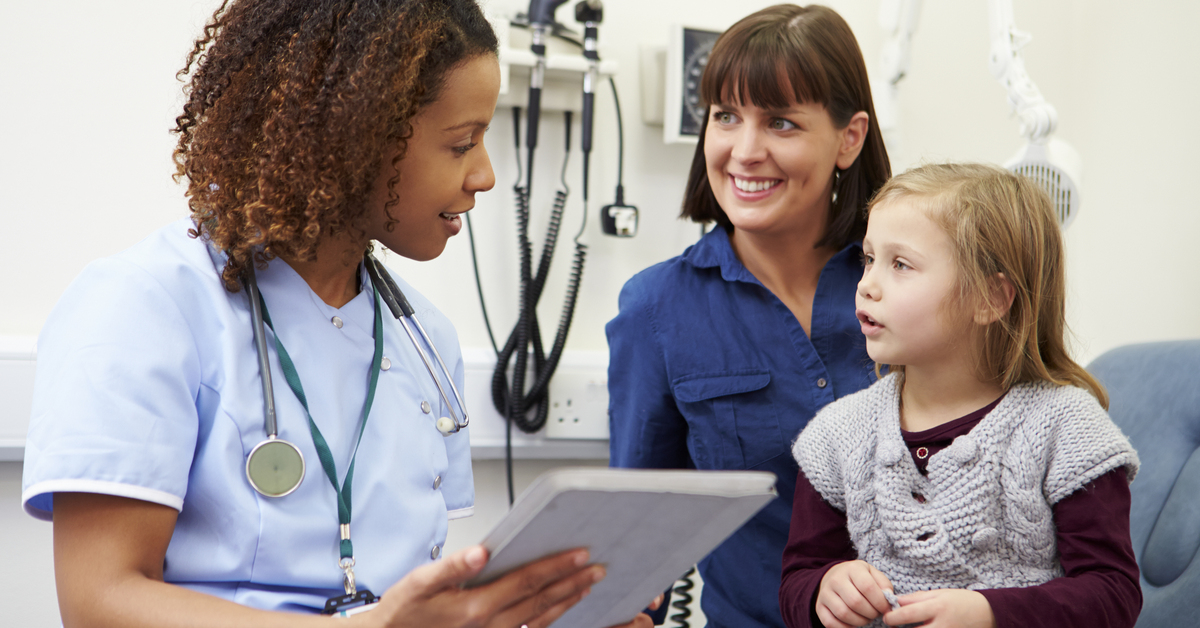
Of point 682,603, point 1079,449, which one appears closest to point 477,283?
point 682,603

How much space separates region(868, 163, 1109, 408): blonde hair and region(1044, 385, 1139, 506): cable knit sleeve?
0.06 meters

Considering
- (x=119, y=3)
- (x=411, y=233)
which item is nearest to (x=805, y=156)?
(x=411, y=233)

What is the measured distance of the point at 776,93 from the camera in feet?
4.19

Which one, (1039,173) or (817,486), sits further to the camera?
(1039,173)

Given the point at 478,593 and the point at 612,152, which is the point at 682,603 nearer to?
the point at 612,152

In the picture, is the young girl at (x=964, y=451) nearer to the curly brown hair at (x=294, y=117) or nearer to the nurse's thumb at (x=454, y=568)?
the nurse's thumb at (x=454, y=568)

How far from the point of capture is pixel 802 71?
4.16ft

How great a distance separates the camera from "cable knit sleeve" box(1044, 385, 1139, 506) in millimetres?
901

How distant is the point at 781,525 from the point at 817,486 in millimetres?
252

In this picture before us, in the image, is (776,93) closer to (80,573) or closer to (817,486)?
(817,486)

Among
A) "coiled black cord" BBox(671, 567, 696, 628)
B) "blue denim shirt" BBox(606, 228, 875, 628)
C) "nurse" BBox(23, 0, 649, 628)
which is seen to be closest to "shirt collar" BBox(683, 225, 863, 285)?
"blue denim shirt" BBox(606, 228, 875, 628)

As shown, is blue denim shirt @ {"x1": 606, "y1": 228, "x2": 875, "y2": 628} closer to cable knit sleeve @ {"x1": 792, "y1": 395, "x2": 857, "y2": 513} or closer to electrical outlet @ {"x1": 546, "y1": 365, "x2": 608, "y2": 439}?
cable knit sleeve @ {"x1": 792, "y1": 395, "x2": 857, "y2": 513}

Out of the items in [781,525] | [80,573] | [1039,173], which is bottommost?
[781,525]

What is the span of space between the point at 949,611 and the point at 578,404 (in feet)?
3.38
